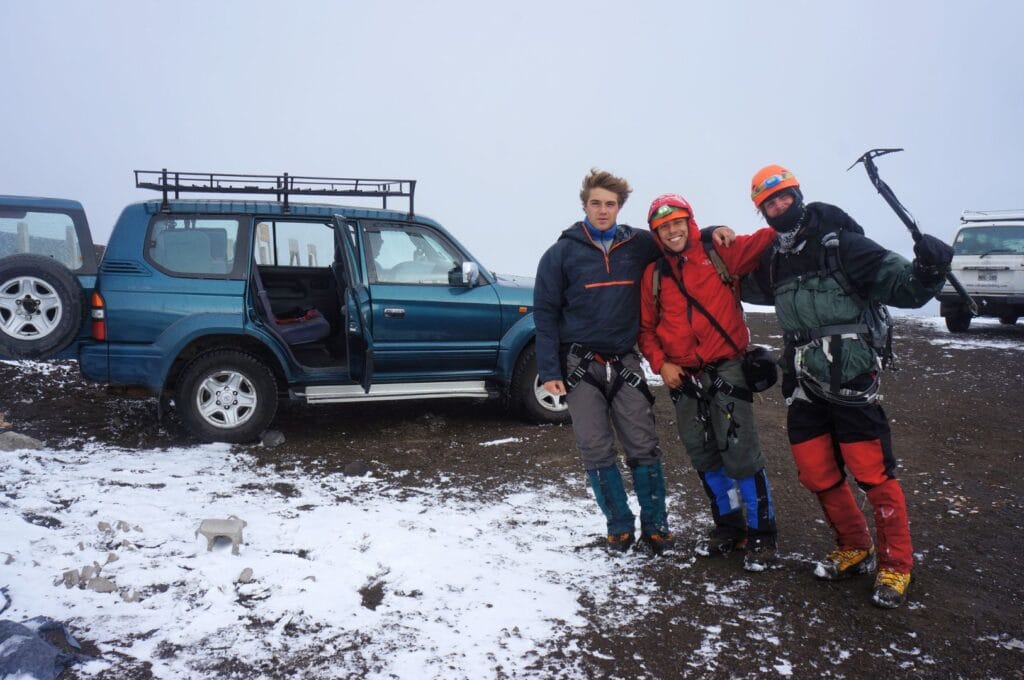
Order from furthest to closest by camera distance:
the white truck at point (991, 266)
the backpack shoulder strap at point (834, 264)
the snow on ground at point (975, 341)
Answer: the white truck at point (991, 266)
the snow on ground at point (975, 341)
the backpack shoulder strap at point (834, 264)

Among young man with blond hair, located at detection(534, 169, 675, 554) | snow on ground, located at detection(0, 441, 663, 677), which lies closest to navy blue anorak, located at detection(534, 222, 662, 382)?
young man with blond hair, located at detection(534, 169, 675, 554)

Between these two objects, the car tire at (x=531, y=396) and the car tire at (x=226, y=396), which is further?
the car tire at (x=531, y=396)

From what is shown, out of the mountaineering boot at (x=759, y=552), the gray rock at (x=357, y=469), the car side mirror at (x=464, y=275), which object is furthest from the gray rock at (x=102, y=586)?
the car side mirror at (x=464, y=275)

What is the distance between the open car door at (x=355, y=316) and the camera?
223 inches

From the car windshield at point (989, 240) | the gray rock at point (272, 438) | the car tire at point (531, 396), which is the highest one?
the car windshield at point (989, 240)

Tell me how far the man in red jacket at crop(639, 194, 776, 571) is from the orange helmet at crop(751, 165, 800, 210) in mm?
239

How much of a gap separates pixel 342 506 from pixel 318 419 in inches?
98.7

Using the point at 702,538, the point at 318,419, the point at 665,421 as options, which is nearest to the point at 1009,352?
the point at 665,421

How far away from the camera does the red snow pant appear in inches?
126

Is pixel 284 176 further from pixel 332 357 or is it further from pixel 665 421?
pixel 665 421

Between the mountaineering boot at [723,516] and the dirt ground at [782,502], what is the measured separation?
98 millimetres

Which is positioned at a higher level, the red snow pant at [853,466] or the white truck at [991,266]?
the white truck at [991,266]

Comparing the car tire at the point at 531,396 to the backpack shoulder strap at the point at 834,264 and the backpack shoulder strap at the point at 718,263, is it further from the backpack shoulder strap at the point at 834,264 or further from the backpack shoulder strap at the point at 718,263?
the backpack shoulder strap at the point at 834,264

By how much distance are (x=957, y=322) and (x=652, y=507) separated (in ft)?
40.5
